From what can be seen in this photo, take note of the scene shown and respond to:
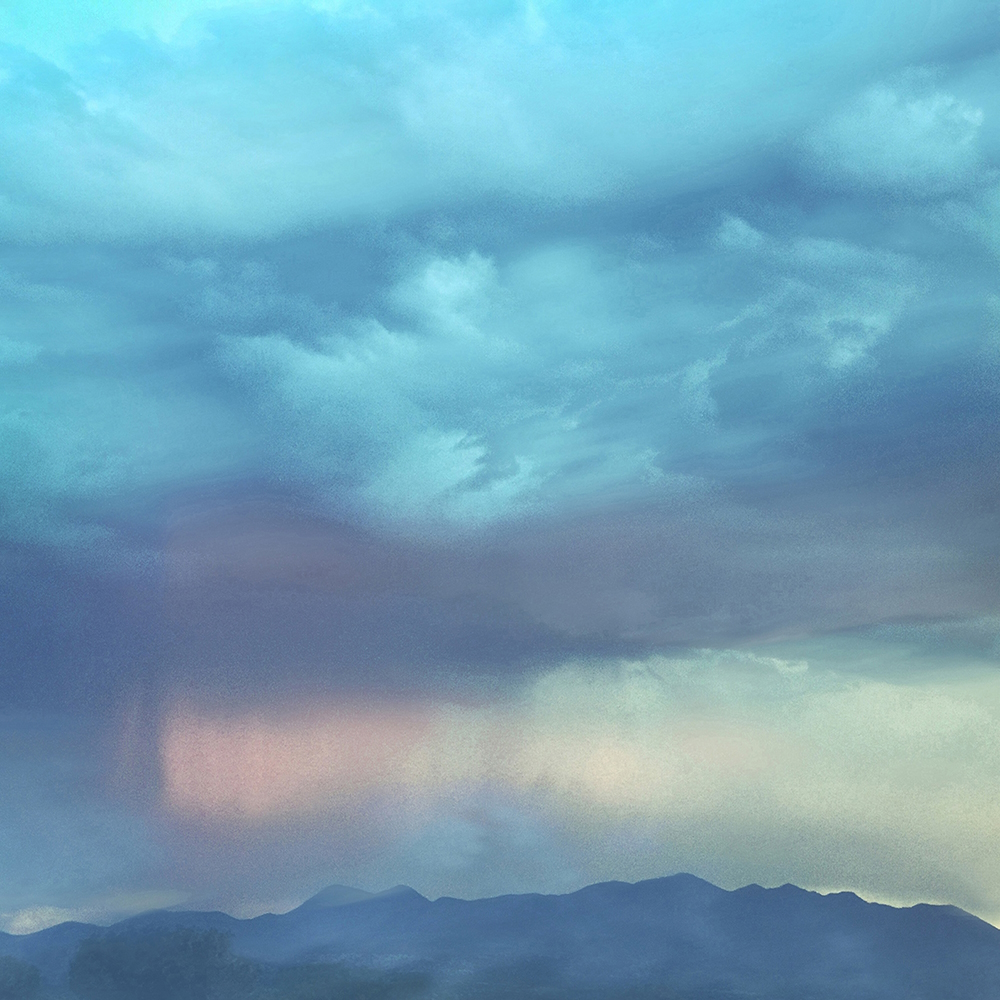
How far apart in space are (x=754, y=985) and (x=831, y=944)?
36.7 ft

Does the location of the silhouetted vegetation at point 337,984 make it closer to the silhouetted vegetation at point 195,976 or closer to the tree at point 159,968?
the silhouetted vegetation at point 195,976

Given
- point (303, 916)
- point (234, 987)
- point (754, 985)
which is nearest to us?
point (234, 987)

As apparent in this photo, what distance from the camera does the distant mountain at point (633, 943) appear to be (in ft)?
320

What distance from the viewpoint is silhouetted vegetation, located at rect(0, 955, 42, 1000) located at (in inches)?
3565

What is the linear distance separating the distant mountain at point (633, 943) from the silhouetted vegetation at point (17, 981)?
96 centimetres

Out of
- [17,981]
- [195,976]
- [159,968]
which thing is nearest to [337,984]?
[195,976]

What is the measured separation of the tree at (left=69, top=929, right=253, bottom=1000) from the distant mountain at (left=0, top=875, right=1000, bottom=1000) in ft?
3.87

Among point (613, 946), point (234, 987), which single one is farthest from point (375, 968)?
point (613, 946)

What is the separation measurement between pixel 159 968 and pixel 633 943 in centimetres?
4694

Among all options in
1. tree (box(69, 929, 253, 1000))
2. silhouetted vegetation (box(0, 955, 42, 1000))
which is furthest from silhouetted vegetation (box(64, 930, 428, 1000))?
silhouetted vegetation (box(0, 955, 42, 1000))

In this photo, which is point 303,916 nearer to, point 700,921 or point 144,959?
point 144,959

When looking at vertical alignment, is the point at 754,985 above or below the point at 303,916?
below

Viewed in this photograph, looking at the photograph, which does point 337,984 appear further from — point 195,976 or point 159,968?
point 159,968

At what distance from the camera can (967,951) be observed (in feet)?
344
